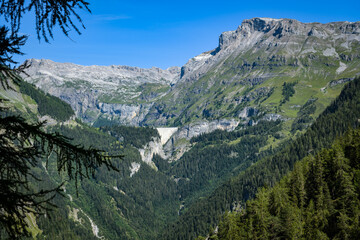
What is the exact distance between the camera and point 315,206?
61969 mm

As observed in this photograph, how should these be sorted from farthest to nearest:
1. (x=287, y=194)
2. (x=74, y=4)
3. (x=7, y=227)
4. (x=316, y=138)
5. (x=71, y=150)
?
(x=316, y=138), (x=287, y=194), (x=74, y=4), (x=71, y=150), (x=7, y=227)

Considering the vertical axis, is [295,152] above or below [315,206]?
above

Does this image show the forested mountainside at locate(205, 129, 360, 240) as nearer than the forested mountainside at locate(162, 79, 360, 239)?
Yes

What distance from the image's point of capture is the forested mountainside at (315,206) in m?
53.2

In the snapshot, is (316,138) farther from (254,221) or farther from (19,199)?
(19,199)

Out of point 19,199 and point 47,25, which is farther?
point 47,25

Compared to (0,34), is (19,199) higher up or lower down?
lower down

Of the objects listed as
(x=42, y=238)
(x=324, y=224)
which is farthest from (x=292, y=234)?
(x=42, y=238)

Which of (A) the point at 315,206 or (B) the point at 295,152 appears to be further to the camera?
(B) the point at 295,152

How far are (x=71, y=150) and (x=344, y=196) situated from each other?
61.6m

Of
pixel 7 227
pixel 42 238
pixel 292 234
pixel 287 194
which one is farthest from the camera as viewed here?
pixel 42 238

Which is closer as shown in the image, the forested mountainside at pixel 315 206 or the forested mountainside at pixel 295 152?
the forested mountainside at pixel 315 206

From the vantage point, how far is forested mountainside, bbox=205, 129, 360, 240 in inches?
2095

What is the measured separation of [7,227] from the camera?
26.3ft
